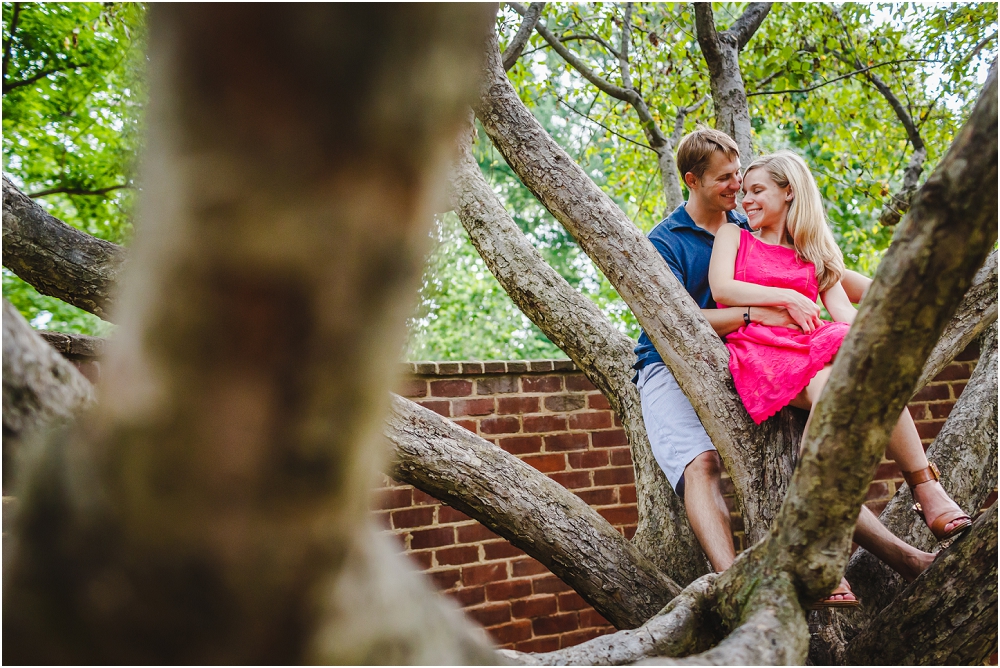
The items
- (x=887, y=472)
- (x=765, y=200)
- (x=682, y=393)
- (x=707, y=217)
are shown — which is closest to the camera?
(x=682, y=393)

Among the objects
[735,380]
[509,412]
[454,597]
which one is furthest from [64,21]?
[735,380]

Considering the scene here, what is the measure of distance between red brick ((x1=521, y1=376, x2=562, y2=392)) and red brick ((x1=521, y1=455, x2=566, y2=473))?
37 cm

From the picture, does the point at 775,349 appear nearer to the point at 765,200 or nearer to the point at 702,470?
the point at 702,470

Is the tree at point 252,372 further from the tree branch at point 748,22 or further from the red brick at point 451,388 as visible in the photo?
the tree branch at point 748,22

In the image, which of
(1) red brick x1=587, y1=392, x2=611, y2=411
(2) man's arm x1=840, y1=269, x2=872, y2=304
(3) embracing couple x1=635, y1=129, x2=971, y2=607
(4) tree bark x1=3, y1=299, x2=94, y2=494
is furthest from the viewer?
(1) red brick x1=587, y1=392, x2=611, y2=411

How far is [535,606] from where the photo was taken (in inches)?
149

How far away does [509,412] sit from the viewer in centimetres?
380

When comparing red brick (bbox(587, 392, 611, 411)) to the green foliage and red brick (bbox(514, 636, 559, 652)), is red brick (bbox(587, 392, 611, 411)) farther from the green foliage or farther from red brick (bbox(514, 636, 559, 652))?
the green foliage

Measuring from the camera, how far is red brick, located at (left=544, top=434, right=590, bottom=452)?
3.85 m

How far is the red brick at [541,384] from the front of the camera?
3.86 metres

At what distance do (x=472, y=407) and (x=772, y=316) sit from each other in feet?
6.30

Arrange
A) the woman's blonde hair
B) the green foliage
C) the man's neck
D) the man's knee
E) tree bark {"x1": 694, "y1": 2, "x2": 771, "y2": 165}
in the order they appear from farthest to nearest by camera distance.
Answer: the green foliage
tree bark {"x1": 694, "y1": 2, "x2": 771, "y2": 165}
the man's neck
the woman's blonde hair
the man's knee

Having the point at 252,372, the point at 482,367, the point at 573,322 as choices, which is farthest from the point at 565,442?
the point at 252,372

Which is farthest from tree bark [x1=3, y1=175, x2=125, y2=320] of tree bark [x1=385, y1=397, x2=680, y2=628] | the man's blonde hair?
the man's blonde hair
